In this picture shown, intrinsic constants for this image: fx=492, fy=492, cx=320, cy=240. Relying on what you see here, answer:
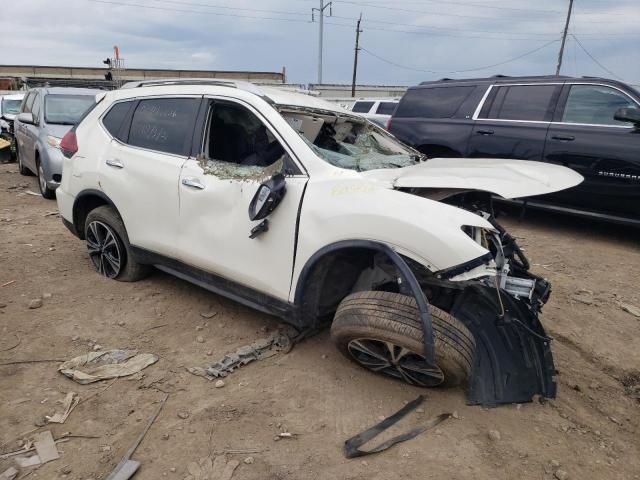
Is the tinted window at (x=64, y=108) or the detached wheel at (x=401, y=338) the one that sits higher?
the tinted window at (x=64, y=108)

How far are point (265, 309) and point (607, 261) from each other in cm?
416

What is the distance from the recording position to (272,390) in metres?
3.00

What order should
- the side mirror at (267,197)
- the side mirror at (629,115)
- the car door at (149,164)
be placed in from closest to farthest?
the side mirror at (267,197) < the car door at (149,164) < the side mirror at (629,115)

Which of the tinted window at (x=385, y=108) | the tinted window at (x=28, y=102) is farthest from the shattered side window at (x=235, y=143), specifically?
the tinted window at (x=385, y=108)

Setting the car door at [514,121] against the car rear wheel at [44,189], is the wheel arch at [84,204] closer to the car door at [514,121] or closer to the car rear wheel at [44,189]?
the car rear wheel at [44,189]

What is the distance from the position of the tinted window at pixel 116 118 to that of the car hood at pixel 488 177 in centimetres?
242

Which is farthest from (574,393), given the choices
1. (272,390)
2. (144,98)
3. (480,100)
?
(480,100)

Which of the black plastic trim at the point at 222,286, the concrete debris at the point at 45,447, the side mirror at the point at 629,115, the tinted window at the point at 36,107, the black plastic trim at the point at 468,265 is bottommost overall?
the concrete debris at the point at 45,447

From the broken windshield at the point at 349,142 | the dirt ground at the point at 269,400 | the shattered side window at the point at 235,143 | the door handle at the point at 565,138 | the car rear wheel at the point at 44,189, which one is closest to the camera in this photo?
the dirt ground at the point at 269,400

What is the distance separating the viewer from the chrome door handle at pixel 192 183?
11.4ft

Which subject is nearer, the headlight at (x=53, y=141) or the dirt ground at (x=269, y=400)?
the dirt ground at (x=269, y=400)

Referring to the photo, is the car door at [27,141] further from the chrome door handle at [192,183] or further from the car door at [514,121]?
the car door at [514,121]

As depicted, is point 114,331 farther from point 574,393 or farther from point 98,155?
point 574,393

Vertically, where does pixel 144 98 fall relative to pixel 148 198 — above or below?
above
